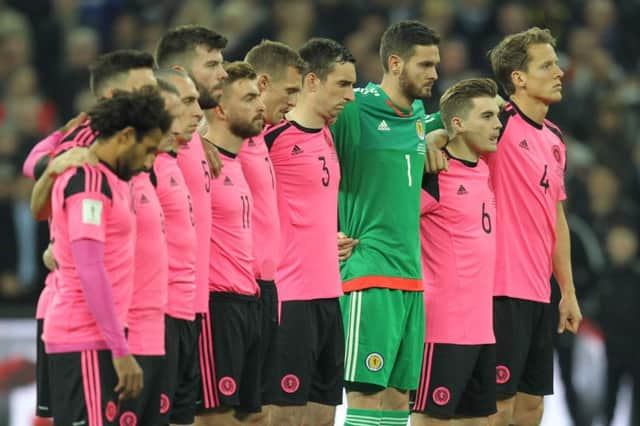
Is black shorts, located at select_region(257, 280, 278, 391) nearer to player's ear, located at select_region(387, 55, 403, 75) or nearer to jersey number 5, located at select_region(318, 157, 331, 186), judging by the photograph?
jersey number 5, located at select_region(318, 157, 331, 186)

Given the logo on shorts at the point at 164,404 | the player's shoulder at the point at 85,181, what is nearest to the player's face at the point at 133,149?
the player's shoulder at the point at 85,181

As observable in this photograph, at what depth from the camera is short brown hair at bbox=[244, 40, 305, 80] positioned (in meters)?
8.15

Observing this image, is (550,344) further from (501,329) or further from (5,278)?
(5,278)

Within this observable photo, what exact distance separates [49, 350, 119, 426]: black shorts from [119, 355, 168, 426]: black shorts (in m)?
0.28

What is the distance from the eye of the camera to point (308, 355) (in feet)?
26.7

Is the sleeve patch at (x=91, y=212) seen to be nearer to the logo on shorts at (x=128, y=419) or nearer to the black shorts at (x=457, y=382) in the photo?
the logo on shorts at (x=128, y=419)

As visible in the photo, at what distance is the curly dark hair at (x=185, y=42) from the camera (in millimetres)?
7711

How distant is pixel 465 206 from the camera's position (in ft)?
27.9

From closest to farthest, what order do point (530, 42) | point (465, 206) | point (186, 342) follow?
point (186, 342) < point (465, 206) < point (530, 42)

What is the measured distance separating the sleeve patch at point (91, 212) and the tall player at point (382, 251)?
2.39m

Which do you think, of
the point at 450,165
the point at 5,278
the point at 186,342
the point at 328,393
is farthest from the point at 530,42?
the point at 5,278

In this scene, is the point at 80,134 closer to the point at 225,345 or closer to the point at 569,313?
the point at 225,345

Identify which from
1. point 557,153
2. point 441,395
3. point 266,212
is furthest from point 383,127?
point 441,395

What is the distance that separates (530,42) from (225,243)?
2484mm
